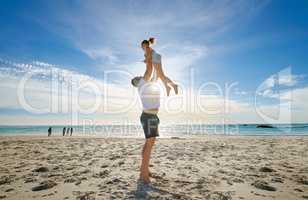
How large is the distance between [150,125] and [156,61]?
1111mm

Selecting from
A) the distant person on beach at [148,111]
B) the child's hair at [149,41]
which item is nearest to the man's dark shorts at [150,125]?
the distant person on beach at [148,111]

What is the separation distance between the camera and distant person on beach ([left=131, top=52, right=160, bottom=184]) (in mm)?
3627

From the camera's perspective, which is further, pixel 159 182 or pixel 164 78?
pixel 164 78

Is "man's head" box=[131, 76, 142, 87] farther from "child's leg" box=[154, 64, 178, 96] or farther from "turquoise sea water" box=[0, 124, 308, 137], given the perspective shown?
"turquoise sea water" box=[0, 124, 308, 137]

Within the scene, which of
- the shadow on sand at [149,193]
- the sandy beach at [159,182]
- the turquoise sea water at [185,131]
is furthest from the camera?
the turquoise sea water at [185,131]

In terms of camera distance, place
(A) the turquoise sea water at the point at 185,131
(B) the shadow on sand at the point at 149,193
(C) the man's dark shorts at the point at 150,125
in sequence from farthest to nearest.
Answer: (A) the turquoise sea water at the point at 185,131 → (C) the man's dark shorts at the point at 150,125 → (B) the shadow on sand at the point at 149,193

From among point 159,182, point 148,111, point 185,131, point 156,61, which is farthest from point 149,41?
point 185,131

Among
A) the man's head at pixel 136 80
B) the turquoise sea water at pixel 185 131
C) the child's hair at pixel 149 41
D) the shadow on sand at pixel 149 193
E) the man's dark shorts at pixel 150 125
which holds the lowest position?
the turquoise sea water at pixel 185 131

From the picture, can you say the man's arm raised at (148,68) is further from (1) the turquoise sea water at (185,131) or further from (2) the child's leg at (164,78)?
(1) the turquoise sea water at (185,131)

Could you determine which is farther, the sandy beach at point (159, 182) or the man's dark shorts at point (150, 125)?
the man's dark shorts at point (150, 125)

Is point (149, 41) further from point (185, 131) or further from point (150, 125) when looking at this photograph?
point (185, 131)

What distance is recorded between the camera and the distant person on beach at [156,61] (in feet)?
12.1

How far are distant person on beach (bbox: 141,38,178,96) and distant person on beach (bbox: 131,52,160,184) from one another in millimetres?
115

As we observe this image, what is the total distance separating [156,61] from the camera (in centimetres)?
367
